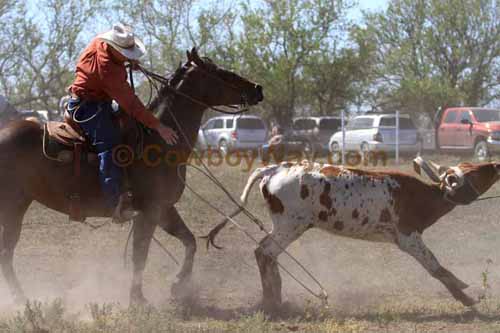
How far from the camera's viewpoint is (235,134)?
31.0m

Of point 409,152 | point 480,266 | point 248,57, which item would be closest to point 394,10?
point 248,57

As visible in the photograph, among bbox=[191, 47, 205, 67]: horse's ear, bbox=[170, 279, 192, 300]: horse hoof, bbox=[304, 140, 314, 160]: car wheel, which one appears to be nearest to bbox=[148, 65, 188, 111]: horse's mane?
bbox=[191, 47, 205, 67]: horse's ear

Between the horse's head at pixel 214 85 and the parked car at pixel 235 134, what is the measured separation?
22.0 meters

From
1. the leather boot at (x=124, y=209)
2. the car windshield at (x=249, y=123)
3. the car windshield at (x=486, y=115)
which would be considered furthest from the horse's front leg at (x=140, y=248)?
the car windshield at (x=249, y=123)

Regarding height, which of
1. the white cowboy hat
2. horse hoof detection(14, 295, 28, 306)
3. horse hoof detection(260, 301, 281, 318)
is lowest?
horse hoof detection(260, 301, 281, 318)

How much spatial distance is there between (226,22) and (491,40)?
13693 millimetres

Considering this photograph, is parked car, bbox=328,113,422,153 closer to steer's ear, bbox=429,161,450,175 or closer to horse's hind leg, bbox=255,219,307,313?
steer's ear, bbox=429,161,450,175

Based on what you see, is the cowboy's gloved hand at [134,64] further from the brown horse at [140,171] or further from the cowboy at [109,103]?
the brown horse at [140,171]

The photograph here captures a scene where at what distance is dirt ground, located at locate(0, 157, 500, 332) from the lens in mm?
7539

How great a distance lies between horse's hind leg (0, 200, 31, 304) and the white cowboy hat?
1.94 m

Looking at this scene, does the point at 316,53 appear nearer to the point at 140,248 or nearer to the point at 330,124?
the point at 330,124

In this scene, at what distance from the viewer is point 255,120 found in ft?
106

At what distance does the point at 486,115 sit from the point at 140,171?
67.6 feet

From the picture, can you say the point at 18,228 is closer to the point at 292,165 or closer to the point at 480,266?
the point at 292,165
